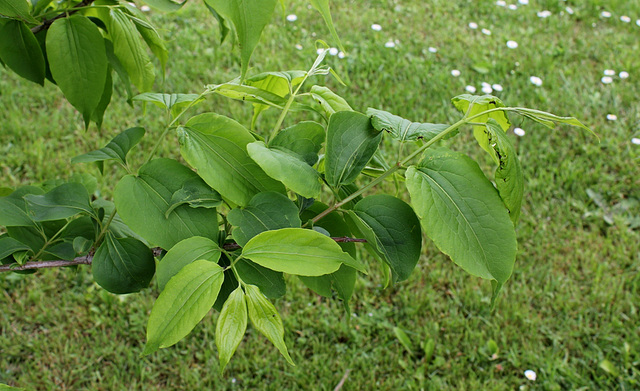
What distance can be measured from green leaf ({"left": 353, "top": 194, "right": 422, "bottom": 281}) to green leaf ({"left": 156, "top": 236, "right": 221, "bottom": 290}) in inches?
8.7

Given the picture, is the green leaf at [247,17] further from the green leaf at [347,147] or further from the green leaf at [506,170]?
the green leaf at [506,170]

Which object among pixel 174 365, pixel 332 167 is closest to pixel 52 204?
pixel 332 167

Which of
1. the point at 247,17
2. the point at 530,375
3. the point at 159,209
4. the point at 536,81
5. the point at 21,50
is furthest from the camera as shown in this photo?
the point at 536,81

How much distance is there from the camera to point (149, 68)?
116 centimetres

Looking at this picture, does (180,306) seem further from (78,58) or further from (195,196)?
(78,58)

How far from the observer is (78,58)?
0.99 meters

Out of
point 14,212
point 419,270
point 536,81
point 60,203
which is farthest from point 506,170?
point 536,81

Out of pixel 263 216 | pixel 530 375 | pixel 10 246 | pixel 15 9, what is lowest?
pixel 530 375

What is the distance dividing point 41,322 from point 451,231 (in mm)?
2330

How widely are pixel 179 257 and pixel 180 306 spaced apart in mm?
71

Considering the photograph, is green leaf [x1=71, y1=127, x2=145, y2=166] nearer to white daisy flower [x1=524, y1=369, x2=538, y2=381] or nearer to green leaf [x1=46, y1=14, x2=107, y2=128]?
green leaf [x1=46, y1=14, x2=107, y2=128]

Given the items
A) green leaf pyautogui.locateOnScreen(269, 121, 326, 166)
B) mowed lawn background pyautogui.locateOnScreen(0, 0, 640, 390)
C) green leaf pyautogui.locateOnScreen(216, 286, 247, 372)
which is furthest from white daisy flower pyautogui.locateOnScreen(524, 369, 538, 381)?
green leaf pyautogui.locateOnScreen(216, 286, 247, 372)

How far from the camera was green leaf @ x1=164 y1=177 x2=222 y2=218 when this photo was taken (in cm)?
77

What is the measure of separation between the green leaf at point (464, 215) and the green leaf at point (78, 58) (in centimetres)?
59
